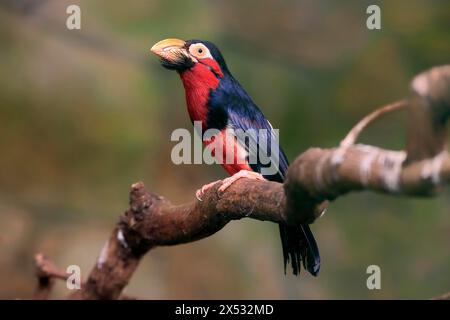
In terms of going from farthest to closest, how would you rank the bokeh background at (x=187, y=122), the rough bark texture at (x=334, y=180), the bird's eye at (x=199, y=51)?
the bokeh background at (x=187, y=122), the bird's eye at (x=199, y=51), the rough bark texture at (x=334, y=180)

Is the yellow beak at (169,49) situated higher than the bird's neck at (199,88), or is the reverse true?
the yellow beak at (169,49)

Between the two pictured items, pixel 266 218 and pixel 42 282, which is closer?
pixel 266 218

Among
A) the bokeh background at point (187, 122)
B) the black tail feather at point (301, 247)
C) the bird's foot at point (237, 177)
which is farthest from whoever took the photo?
the bokeh background at point (187, 122)

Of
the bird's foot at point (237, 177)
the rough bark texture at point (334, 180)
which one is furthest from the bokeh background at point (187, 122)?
the bird's foot at point (237, 177)

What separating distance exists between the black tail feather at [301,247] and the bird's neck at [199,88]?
1.12 feet

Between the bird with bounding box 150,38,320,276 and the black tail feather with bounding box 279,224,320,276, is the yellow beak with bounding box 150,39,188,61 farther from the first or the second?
the black tail feather with bounding box 279,224,320,276

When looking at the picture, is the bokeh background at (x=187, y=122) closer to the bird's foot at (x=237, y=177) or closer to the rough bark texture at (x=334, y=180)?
the rough bark texture at (x=334, y=180)

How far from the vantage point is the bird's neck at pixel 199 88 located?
1761 millimetres

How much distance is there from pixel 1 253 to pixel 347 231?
1452mm

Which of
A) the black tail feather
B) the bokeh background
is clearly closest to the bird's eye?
the black tail feather
